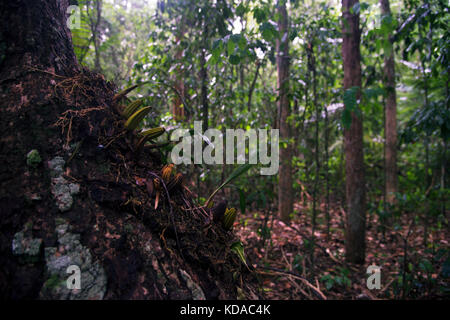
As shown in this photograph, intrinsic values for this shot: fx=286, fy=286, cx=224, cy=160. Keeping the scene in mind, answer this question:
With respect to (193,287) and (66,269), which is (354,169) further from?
(66,269)

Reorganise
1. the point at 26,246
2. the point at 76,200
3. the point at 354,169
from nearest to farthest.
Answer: the point at 26,246 → the point at 76,200 → the point at 354,169

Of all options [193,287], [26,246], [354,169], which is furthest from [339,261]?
[26,246]

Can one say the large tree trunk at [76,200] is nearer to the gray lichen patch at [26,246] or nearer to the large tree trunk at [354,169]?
the gray lichen patch at [26,246]

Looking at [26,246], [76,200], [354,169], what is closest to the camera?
[26,246]

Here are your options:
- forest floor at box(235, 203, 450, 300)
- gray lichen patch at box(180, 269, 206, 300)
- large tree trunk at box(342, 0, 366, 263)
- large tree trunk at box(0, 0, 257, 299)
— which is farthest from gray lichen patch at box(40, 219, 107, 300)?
large tree trunk at box(342, 0, 366, 263)

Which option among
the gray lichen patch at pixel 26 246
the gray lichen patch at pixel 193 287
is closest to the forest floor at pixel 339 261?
the gray lichen patch at pixel 193 287

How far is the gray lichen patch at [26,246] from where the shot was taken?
0.83m

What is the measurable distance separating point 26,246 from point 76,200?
19 centimetres

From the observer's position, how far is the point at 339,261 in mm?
3840

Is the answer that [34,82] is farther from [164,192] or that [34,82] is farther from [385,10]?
[385,10]

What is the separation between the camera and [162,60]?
339 centimetres

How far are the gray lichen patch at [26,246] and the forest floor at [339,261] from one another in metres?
1.64

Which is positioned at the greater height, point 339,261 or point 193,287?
point 193,287
